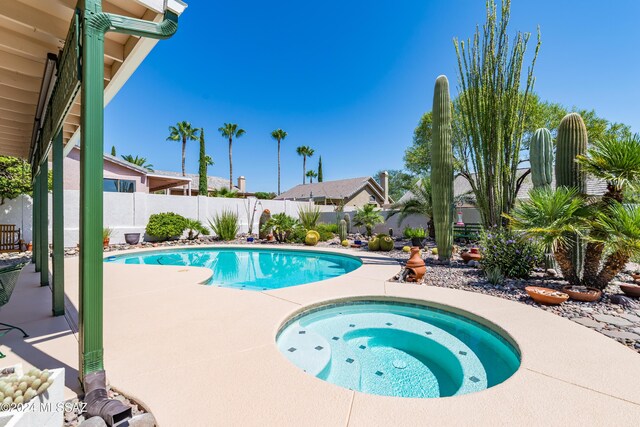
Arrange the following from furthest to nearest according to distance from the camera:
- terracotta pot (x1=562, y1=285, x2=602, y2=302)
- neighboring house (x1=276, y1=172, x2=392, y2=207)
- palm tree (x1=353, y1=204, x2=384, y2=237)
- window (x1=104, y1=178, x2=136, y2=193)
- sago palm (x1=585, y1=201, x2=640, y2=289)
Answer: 1. neighboring house (x1=276, y1=172, x2=392, y2=207)
2. window (x1=104, y1=178, x2=136, y2=193)
3. palm tree (x1=353, y1=204, x2=384, y2=237)
4. terracotta pot (x1=562, y1=285, x2=602, y2=302)
5. sago palm (x1=585, y1=201, x2=640, y2=289)

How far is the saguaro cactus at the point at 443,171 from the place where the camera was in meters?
8.07

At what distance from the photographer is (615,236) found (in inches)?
173

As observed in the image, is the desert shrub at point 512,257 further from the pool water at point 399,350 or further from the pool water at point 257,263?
the pool water at point 257,263

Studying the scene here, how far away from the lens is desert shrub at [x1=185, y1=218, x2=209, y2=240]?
45.8ft

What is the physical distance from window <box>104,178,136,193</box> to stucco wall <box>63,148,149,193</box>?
213mm

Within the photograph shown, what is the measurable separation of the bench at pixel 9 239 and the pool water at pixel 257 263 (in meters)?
3.81

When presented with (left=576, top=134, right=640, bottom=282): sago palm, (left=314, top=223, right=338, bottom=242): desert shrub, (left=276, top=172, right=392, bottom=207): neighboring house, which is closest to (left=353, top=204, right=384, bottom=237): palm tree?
(left=314, top=223, right=338, bottom=242): desert shrub

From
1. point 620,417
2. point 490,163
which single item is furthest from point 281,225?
point 620,417

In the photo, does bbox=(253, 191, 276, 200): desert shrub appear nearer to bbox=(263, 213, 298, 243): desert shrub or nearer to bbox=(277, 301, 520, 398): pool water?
bbox=(263, 213, 298, 243): desert shrub

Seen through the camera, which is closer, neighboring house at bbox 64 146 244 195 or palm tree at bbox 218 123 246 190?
neighboring house at bbox 64 146 244 195

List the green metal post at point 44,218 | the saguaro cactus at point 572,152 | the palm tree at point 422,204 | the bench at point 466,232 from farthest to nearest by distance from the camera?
the palm tree at point 422,204, the bench at point 466,232, the saguaro cactus at point 572,152, the green metal post at point 44,218

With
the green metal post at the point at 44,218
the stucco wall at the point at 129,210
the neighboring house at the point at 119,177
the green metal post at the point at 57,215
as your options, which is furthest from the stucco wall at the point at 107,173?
the green metal post at the point at 57,215

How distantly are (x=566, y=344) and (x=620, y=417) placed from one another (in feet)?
4.18

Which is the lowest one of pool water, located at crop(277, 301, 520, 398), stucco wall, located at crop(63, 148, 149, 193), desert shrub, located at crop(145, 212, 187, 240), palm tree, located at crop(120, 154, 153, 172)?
pool water, located at crop(277, 301, 520, 398)
